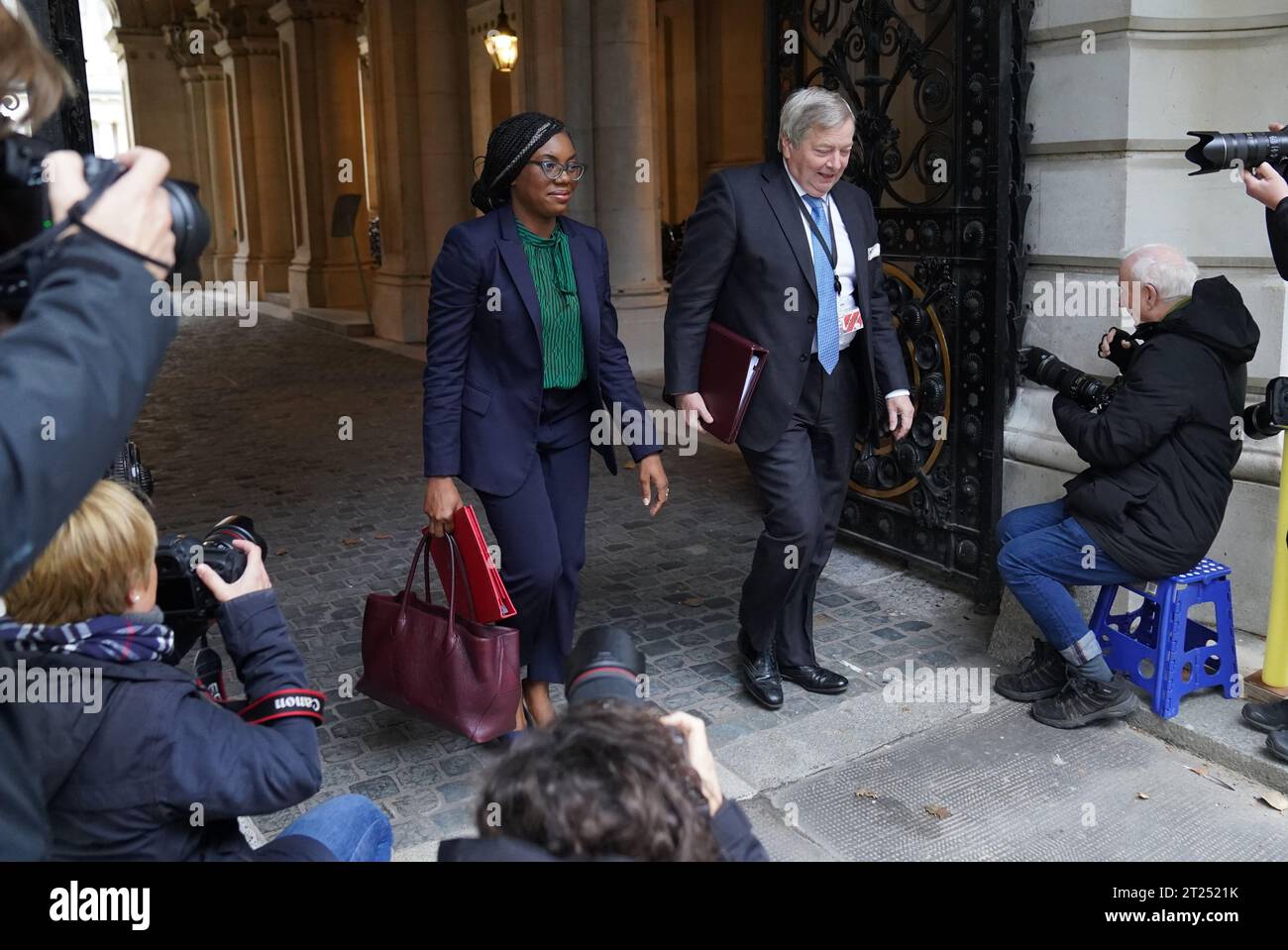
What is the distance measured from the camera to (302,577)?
643cm

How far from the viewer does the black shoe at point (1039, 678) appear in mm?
4535

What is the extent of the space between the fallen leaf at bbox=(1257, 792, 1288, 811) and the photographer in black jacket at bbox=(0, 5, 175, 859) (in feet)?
11.9

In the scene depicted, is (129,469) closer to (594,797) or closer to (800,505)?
(800,505)

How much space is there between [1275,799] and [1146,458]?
1129 millimetres

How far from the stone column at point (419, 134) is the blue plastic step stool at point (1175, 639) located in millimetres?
12635

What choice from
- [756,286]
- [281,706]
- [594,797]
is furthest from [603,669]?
[756,286]

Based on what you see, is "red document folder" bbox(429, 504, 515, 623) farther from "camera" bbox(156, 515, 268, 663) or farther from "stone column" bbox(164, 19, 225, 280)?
"stone column" bbox(164, 19, 225, 280)

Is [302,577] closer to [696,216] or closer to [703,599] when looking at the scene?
[703,599]

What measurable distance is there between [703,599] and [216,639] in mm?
2241

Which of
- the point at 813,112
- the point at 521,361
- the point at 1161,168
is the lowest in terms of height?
the point at 521,361

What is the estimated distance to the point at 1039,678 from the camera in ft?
15.0
